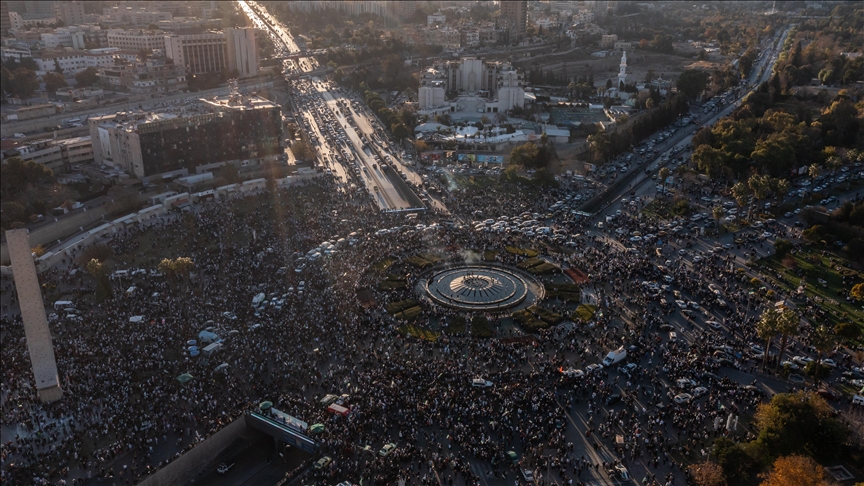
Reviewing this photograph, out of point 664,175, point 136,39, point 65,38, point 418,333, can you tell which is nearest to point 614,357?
point 418,333

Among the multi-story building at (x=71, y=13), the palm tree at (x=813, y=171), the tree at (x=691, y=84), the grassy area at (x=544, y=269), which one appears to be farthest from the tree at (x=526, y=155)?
the multi-story building at (x=71, y=13)

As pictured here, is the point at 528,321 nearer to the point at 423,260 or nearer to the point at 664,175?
the point at 423,260

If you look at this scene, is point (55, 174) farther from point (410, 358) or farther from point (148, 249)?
point (410, 358)

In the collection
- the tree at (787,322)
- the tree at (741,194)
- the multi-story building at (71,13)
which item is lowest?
the tree at (787,322)

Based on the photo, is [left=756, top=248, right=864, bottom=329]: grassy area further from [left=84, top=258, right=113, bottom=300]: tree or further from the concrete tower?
[left=84, top=258, right=113, bottom=300]: tree

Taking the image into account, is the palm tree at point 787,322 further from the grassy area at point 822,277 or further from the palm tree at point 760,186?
the palm tree at point 760,186

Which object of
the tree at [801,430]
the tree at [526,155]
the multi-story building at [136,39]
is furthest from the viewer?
the multi-story building at [136,39]

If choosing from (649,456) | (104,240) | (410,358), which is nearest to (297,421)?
(410,358)
